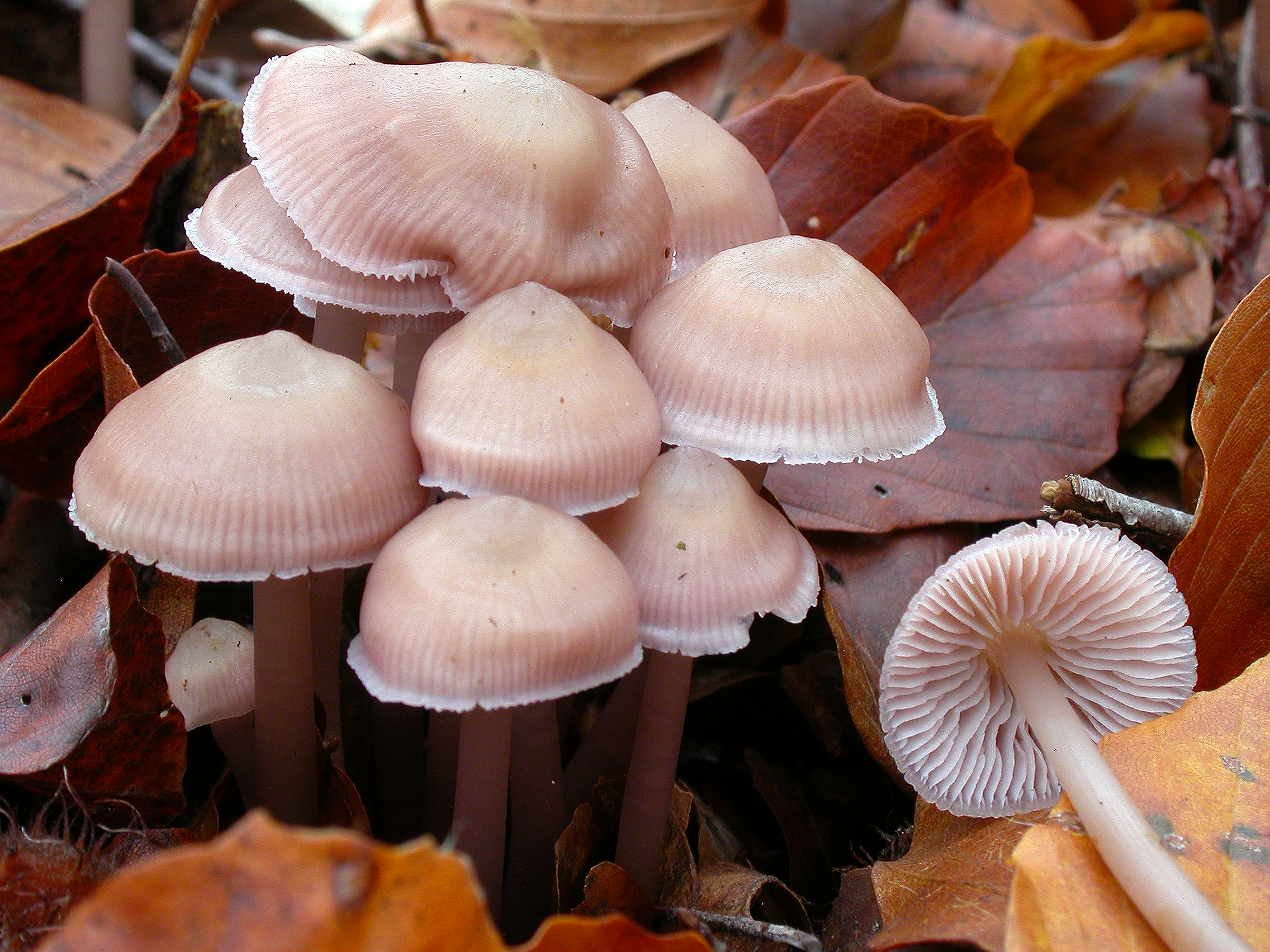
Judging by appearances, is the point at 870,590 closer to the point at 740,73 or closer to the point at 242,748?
the point at 242,748

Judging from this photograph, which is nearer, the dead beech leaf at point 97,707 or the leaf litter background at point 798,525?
the leaf litter background at point 798,525

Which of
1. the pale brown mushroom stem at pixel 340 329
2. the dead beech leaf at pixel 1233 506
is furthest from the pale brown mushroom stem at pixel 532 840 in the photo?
the dead beech leaf at pixel 1233 506

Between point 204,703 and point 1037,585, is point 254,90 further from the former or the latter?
point 1037,585

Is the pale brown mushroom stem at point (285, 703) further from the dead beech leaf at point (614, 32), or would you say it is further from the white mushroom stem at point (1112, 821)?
the dead beech leaf at point (614, 32)

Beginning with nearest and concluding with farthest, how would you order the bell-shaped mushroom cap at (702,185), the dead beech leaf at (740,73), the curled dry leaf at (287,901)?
the curled dry leaf at (287,901), the bell-shaped mushroom cap at (702,185), the dead beech leaf at (740,73)

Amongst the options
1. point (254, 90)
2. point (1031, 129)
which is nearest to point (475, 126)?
point (254, 90)

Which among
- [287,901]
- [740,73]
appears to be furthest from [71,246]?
[740,73]
